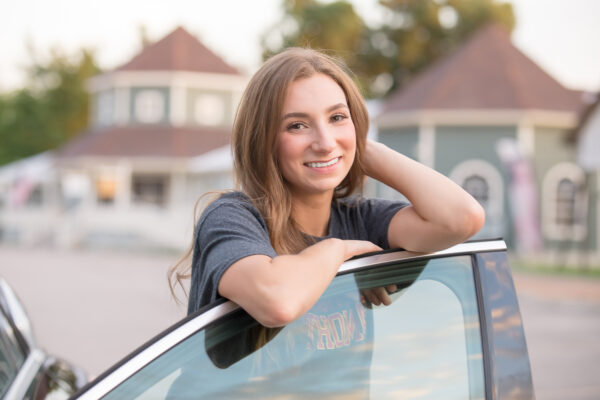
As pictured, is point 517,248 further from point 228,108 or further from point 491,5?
point 491,5

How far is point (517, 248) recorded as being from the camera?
22.4 meters

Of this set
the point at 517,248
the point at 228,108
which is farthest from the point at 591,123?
the point at 228,108

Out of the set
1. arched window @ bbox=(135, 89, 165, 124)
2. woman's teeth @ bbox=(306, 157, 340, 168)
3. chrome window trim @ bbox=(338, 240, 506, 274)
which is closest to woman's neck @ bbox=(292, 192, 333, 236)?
woman's teeth @ bbox=(306, 157, 340, 168)

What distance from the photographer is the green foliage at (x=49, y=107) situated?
47344 millimetres

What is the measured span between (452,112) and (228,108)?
44.7 ft

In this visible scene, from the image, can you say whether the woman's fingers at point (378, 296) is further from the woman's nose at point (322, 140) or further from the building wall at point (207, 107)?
the building wall at point (207, 107)

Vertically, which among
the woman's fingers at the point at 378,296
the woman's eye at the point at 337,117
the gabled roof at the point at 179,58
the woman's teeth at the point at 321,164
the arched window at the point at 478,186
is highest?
the gabled roof at the point at 179,58

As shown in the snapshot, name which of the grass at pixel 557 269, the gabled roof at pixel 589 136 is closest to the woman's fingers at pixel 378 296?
the grass at pixel 557 269

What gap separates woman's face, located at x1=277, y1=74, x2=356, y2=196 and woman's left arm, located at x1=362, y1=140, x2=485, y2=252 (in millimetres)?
177

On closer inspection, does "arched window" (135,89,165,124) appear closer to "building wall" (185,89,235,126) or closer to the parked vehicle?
"building wall" (185,89,235,126)

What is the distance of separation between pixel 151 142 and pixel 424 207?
3090 centimetres

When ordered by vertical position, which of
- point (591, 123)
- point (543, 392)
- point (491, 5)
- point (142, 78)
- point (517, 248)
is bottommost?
point (517, 248)

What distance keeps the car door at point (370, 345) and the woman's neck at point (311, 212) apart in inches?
14.1

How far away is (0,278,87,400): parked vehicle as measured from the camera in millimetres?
2555
